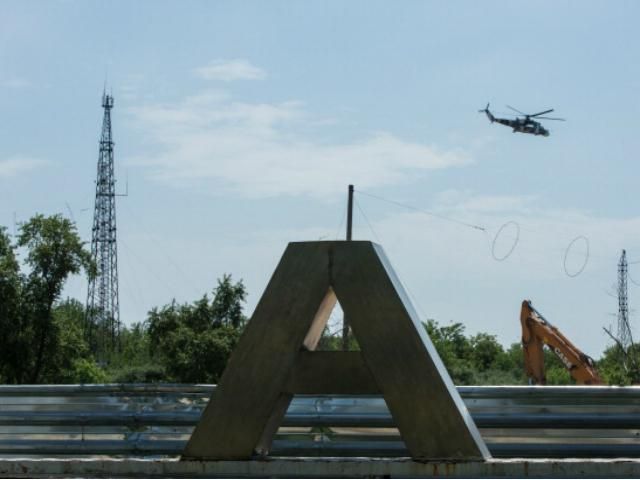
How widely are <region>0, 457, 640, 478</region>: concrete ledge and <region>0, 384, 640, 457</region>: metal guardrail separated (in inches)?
44.6

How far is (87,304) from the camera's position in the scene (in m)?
62.9

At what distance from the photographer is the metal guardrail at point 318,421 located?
10781 mm

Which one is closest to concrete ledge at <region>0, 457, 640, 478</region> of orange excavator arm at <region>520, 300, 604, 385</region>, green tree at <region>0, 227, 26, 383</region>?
orange excavator arm at <region>520, 300, 604, 385</region>

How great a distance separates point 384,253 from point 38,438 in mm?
4074

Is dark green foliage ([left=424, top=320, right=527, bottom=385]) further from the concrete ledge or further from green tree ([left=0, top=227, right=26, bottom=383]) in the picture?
the concrete ledge

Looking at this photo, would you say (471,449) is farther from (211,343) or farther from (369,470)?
(211,343)

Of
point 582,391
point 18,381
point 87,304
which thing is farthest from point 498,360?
point 582,391

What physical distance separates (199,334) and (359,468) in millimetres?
40991

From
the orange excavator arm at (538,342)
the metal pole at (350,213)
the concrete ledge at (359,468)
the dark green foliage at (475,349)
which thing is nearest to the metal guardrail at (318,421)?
the concrete ledge at (359,468)

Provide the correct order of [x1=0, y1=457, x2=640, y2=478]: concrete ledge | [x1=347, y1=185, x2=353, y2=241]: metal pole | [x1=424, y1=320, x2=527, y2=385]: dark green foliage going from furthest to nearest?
[x1=424, y1=320, x2=527, y2=385]: dark green foliage → [x1=347, y1=185, x2=353, y2=241]: metal pole → [x1=0, y1=457, x2=640, y2=478]: concrete ledge

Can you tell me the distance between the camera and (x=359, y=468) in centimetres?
959

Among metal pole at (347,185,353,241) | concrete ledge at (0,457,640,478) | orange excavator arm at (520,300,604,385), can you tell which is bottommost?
concrete ledge at (0,457,640,478)

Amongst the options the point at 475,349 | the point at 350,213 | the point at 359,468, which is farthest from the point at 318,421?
the point at 475,349

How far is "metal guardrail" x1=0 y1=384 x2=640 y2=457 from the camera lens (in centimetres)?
1078
